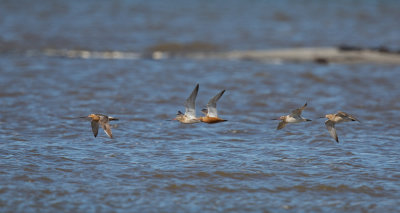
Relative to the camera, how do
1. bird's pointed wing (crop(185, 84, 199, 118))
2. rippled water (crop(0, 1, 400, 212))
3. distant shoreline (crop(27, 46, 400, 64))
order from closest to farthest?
rippled water (crop(0, 1, 400, 212)) < bird's pointed wing (crop(185, 84, 199, 118)) < distant shoreline (crop(27, 46, 400, 64))

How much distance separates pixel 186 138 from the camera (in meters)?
8.60

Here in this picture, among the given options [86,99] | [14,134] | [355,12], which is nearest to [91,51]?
[86,99]

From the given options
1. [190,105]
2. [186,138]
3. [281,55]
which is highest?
[281,55]

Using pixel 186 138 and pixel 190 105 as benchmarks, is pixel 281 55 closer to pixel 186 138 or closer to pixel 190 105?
pixel 186 138

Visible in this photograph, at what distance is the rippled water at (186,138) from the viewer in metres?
6.34

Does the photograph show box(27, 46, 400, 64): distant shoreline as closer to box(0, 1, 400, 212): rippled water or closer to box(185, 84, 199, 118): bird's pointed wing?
box(0, 1, 400, 212): rippled water

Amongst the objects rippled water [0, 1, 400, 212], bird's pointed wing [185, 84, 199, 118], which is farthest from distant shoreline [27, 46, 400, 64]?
bird's pointed wing [185, 84, 199, 118]

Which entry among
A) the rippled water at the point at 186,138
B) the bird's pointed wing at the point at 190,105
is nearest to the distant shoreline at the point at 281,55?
the rippled water at the point at 186,138

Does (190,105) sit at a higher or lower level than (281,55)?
lower

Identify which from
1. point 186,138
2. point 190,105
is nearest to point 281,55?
point 186,138

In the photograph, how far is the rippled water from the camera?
6.34 m

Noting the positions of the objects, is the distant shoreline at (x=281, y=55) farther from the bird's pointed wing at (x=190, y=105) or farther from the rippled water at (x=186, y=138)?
the bird's pointed wing at (x=190, y=105)

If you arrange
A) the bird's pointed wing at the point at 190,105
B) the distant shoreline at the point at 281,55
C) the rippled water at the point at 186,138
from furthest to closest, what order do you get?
the distant shoreline at the point at 281,55
the bird's pointed wing at the point at 190,105
the rippled water at the point at 186,138

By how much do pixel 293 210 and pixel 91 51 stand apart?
11.7 meters
